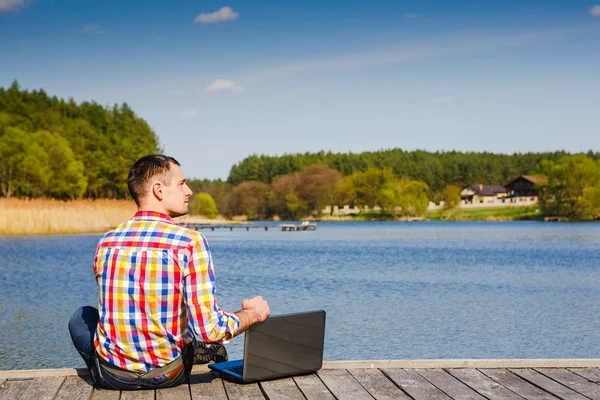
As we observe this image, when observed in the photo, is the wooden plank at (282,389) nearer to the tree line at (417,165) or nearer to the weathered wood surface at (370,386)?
the weathered wood surface at (370,386)

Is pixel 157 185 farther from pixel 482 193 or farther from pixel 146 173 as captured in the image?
pixel 482 193

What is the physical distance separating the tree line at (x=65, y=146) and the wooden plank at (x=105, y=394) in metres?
46.2

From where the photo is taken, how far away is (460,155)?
12188cm

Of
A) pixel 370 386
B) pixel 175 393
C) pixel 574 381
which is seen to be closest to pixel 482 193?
pixel 574 381

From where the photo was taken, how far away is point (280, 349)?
12.2ft

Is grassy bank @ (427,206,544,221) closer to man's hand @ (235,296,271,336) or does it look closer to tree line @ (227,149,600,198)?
tree line @ (227,149,600,198)

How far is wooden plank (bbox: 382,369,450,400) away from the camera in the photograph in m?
3.44

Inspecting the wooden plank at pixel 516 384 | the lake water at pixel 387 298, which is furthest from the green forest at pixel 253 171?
the wooden plank at pixel 516 384

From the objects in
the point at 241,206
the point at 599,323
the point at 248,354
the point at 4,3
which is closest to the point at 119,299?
the point at 248,354

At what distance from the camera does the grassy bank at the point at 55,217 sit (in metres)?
31.5

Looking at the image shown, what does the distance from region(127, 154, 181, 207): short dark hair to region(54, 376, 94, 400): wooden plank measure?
1006mm

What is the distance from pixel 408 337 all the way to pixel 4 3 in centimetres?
7403

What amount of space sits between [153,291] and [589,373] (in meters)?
2.41

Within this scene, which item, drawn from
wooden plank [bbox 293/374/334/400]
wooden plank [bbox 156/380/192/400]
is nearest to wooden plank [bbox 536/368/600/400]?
wooden plank [bbox 293/374/334/400]
